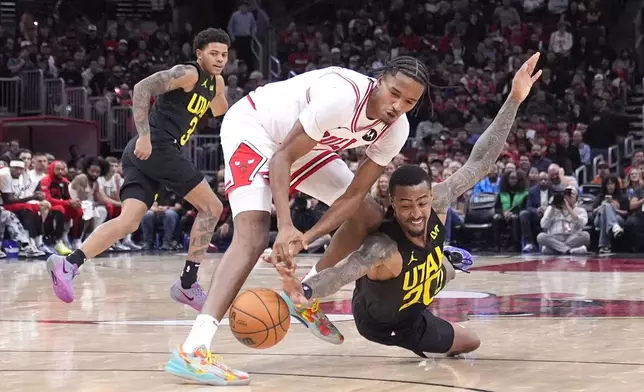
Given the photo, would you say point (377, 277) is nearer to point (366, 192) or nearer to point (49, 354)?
point (366, 192)

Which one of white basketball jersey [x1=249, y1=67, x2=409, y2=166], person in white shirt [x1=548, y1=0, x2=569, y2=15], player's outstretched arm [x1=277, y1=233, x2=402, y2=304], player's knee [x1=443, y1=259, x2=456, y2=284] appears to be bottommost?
player's knee [x1=443, y1=259, x2=456, y2=284]

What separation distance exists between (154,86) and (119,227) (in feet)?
3.37

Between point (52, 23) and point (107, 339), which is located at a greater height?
point (52, 23)

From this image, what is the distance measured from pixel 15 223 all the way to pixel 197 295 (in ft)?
24.6

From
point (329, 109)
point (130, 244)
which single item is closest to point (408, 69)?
point (329, 109)

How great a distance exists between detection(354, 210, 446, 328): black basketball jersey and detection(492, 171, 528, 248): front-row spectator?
9.86 metres

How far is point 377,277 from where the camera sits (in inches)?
182

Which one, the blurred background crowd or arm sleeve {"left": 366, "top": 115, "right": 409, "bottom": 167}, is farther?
the blurred background crowd

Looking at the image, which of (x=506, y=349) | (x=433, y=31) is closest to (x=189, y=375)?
(x=506, y=349)

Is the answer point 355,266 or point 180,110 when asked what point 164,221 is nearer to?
point 180,110

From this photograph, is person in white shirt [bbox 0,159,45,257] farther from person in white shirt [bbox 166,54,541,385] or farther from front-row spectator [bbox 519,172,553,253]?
person in white shirt [bbox 166,54,541,385]

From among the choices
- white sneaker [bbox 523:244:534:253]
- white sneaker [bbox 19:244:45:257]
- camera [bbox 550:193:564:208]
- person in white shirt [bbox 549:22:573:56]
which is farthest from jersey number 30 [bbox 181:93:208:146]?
person in white shirt [bbox 549:22:573:56]

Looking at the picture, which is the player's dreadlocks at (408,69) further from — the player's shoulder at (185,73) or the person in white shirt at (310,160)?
the player's shoulder at (185,73)

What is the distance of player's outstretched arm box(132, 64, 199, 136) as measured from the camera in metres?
6.49
